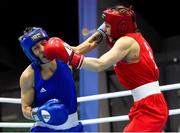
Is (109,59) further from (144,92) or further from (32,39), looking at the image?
(32,39)

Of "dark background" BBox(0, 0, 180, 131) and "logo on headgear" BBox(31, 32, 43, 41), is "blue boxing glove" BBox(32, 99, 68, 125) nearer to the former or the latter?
"logo on headgear" BBox(31, 32, 43, 41)

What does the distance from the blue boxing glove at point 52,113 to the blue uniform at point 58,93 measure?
13cm

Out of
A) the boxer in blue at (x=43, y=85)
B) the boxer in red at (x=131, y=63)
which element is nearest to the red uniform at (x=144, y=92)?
the boxer in red at (x=131, y=63)

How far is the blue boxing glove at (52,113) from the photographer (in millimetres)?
2461

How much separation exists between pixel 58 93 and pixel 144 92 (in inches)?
20.5

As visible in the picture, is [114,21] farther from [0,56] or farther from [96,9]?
[0,56]

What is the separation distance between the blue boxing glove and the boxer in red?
274 mm

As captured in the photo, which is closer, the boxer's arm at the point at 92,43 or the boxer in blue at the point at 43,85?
the boxer in blue at the point at 43,85

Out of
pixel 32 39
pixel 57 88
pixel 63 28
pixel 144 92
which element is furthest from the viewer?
pixel 63 28

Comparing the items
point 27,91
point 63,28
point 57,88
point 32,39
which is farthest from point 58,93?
point 63,28

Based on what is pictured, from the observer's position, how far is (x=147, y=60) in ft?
8.05

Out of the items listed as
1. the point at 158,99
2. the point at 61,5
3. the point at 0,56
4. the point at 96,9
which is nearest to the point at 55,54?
the point at 158,99

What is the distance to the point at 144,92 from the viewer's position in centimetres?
244

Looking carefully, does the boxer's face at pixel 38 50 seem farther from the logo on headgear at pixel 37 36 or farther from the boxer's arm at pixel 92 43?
the boxer's arm at pixel 92 43
